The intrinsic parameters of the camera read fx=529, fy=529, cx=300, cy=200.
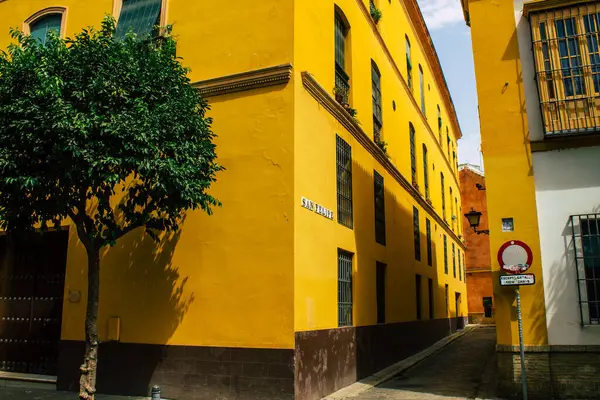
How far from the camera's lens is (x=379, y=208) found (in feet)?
49.1

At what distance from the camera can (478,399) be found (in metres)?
9.30

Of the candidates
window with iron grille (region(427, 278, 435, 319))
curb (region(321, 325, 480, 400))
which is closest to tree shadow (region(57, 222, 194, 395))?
curb (region(321, 325, 480, 400))

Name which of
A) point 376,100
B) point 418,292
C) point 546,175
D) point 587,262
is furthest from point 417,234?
point 587,262

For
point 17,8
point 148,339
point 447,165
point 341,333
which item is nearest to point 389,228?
point 341,333

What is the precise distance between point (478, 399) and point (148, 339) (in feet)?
19.9

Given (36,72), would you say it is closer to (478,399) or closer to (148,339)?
(148,339)

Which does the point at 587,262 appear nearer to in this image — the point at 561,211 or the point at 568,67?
the point at 561,211

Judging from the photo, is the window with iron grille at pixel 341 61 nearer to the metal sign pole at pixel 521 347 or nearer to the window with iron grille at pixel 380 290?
the window with iron grille at pixel 380 290

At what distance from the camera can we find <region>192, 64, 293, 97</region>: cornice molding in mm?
9672

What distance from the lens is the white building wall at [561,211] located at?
890 centimetres

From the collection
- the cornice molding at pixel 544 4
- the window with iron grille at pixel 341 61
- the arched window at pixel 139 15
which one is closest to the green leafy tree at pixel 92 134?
the arched window at pixel 139 15

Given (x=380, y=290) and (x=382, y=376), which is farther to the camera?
(x=380, y=290)

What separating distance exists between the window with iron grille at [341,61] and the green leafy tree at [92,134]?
A: 4819mm

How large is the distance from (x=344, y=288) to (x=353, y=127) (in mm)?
3905
